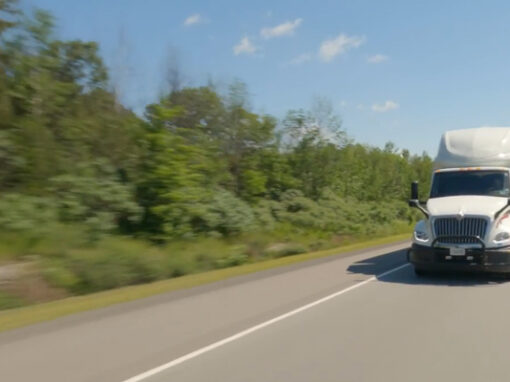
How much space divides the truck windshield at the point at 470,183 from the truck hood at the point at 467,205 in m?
0.33

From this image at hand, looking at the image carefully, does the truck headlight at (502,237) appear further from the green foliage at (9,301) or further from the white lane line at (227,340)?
the green foliage at (9,301)

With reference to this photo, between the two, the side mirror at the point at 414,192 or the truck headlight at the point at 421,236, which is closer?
the truck headlight at the point at 421,236

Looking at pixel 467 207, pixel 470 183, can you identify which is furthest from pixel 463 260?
pixel 470 183

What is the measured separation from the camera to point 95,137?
2642 cm

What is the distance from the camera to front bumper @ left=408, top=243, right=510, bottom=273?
1399 cm

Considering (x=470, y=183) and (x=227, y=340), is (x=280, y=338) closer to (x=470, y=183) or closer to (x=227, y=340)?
(x=227, y=340)

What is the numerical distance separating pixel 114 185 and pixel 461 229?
531 inches

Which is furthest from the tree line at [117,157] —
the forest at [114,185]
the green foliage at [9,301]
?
the green foliage at [9,301]

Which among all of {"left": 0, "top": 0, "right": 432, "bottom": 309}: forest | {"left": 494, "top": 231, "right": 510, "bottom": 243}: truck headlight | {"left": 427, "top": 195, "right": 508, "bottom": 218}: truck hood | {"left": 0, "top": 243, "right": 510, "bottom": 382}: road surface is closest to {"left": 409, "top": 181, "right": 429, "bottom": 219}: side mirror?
{"left": 427, "top": 195, "right": 508, "bottom": 218}: truck hood

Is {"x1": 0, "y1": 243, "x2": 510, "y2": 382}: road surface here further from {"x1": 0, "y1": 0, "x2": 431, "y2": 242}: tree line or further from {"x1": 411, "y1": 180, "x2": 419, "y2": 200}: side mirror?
{"x1": 0, "y1": 0, "x2": 431, "y2": 242}: tree line

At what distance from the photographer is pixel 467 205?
587 inches

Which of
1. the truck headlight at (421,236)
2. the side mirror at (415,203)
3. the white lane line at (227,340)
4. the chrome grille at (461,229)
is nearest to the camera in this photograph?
the white lane line at (227,340)

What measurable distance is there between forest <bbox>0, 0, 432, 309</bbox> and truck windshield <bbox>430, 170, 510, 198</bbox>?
8201 millimetres

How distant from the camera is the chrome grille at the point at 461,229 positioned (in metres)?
14.3
